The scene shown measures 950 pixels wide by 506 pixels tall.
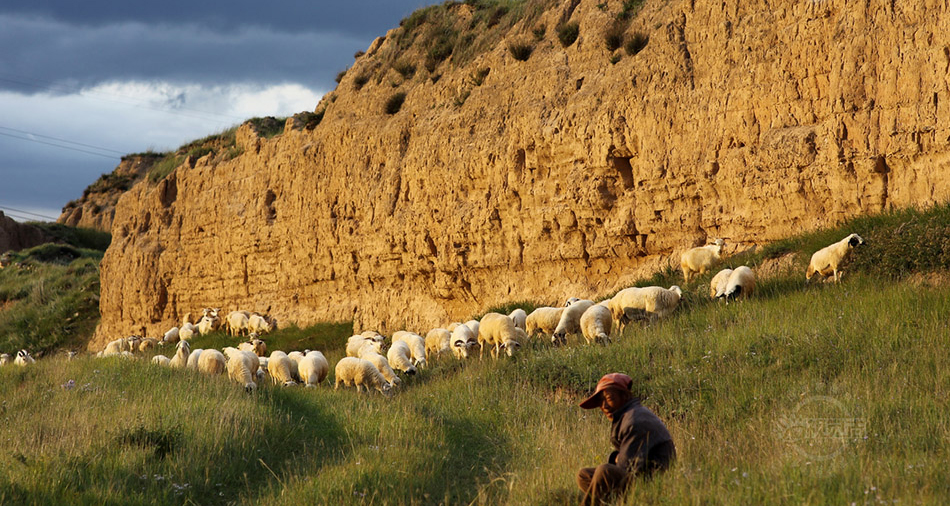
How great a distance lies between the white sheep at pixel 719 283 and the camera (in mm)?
13952

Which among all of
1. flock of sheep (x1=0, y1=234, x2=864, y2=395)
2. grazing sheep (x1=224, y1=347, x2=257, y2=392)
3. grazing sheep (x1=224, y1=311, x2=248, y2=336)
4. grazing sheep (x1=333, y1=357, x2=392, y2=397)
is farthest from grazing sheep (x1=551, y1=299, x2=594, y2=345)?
grazing sheep (x1=224, y1=311, x2=248, y2=336)

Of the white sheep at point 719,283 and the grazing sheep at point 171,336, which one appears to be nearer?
the white sheep at point 719,283

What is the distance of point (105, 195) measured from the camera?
230 feet

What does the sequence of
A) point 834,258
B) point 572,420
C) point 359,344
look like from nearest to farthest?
point 572,420
point 834,258
point 359,344

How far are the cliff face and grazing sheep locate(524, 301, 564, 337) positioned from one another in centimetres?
214

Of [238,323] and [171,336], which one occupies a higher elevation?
[238,323]

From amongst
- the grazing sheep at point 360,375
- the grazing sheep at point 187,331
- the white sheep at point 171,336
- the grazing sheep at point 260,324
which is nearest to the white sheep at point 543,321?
the grazing sheep at point 360,375

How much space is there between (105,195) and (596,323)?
6585 centimetres

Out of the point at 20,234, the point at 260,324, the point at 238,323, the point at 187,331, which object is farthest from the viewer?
the point at 20,234

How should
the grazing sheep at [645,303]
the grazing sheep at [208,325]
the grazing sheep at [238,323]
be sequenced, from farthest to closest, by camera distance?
the grazing sheep at [208,325], the grazing sheep at [238,323], the grazing sheep at [645,303]

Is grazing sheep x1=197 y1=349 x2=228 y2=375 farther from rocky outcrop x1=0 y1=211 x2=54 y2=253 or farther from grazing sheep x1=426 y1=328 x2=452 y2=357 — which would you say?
rocky outcrop x1=0 y1=211 x2=54 y2=253

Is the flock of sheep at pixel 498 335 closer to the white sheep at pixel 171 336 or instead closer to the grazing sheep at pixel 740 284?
the grazing sheep at pixel 740 284

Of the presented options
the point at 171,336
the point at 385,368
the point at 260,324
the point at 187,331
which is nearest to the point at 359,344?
the point at 385,368

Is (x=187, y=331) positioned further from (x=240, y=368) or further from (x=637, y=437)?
(x=637, y=437)
